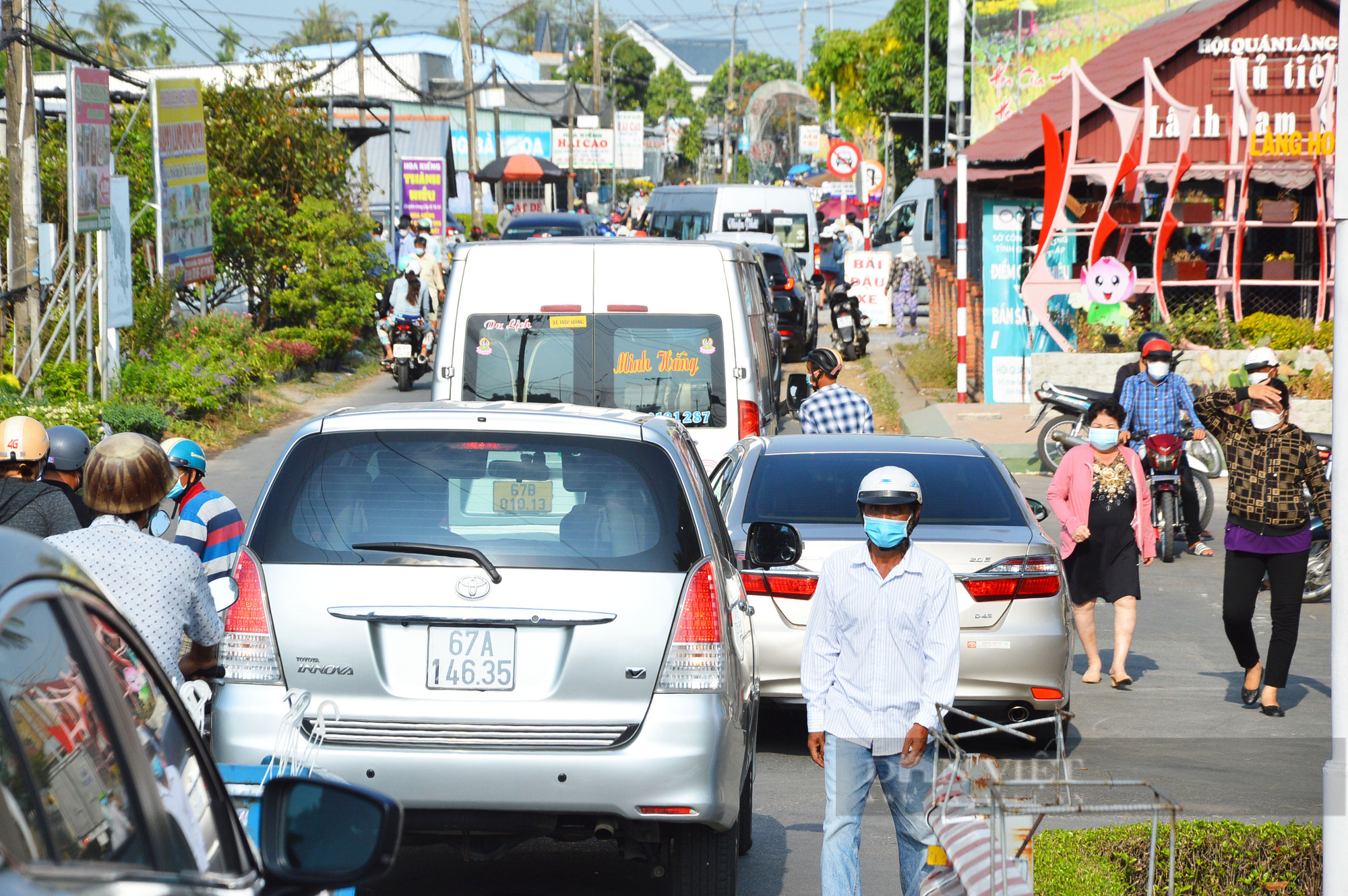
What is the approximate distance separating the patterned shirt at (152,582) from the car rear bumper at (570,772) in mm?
377

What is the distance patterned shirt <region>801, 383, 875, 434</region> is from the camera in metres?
9.79

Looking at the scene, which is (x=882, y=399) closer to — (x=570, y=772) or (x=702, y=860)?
(x=702, y=860)

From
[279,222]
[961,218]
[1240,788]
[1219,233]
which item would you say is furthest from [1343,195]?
[279,222]

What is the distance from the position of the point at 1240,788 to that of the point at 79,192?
42.3ft

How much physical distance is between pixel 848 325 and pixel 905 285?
4232mm

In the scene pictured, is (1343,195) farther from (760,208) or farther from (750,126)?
(750,126)

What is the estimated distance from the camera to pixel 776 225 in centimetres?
3091

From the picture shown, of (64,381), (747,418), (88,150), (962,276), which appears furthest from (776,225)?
(747,418)

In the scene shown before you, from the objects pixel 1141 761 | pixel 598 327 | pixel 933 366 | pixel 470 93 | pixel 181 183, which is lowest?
pixel 1141 761

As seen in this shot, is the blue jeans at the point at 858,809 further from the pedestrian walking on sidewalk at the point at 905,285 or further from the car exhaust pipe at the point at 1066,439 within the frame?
the pedestrian walking on sidewalk at the point at 905,285

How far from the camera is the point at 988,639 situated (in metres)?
7.00

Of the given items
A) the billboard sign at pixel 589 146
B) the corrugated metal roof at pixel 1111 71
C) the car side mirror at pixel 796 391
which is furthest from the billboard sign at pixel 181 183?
the billboard sign at pixel 589 146

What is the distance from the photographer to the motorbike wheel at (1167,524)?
491 inches

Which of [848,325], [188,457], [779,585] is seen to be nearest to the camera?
[188,457]
